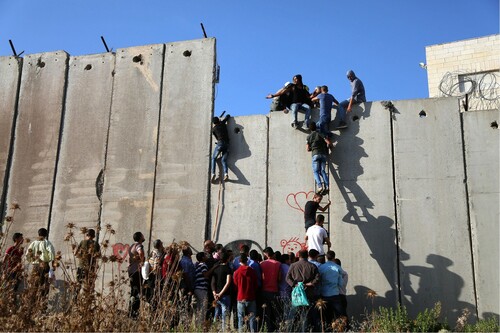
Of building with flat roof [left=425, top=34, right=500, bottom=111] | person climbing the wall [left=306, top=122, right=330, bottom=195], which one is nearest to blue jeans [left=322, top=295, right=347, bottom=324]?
person climbing the wall [left=306, top=122, right=330, bottom=195]

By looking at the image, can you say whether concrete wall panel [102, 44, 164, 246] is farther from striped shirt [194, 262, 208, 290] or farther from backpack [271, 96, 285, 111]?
striped shirt [194, 262, 208, 290]

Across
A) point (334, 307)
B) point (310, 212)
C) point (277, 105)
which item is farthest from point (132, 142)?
point (334, 307)

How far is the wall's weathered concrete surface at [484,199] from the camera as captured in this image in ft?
32.2

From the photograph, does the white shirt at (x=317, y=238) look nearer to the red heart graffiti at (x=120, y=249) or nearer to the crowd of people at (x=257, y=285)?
the crowd of people at (x=257, y=285)

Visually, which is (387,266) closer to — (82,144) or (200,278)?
(200,278)

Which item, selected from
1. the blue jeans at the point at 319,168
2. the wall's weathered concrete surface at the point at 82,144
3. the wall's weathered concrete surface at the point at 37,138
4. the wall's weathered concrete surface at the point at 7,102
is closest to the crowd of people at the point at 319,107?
the blue jeans at the point at 319,168

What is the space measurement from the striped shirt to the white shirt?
6.64 ft

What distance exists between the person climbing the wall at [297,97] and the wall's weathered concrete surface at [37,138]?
5.22 m

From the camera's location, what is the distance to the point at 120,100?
42.1 ft

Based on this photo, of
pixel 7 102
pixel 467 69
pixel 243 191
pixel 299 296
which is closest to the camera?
pixel 299 296

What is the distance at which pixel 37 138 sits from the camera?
516 inches

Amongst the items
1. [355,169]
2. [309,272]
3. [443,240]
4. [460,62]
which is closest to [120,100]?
[355,169]

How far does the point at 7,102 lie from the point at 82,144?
252 centimetres

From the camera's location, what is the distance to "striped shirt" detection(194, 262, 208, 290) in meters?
8.94
